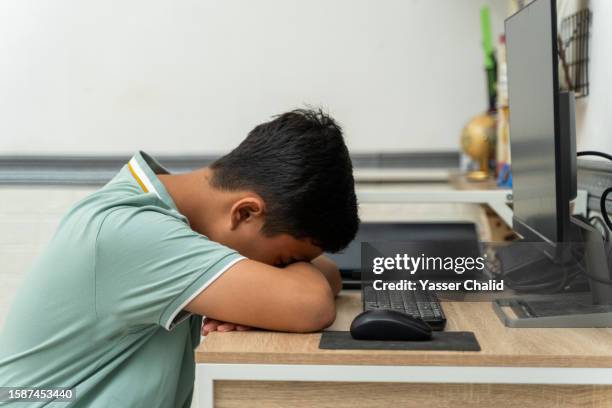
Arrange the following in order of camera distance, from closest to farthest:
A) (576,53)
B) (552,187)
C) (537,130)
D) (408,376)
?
(408,376) < (552,187) < (537,130) < (576,53)

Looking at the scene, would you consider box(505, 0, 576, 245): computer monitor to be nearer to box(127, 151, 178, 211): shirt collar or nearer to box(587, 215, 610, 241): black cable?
box(587, 215, 610, 241): black cable

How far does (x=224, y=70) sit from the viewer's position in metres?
3.32

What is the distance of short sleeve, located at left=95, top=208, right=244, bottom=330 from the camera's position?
0.99 meters

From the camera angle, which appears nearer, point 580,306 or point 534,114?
point 580,306

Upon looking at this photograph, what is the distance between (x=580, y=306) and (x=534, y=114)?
34 cm

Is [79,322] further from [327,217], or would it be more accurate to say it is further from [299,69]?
[299,69]

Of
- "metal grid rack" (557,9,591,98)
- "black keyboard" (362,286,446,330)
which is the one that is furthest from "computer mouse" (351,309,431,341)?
"metal grid rack" (557,9,591,98)

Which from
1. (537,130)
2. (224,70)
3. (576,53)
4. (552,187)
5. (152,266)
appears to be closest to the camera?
(152,266)

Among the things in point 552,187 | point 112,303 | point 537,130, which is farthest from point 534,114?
point 112,303

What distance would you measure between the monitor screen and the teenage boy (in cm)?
28

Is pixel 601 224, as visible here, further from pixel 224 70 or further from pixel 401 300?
pixel 224 70

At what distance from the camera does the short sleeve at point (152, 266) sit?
38.9 inches

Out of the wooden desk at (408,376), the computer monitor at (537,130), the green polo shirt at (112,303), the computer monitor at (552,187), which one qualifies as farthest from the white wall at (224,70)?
the wooden desk at (408,376)

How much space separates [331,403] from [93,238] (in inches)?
14.5
